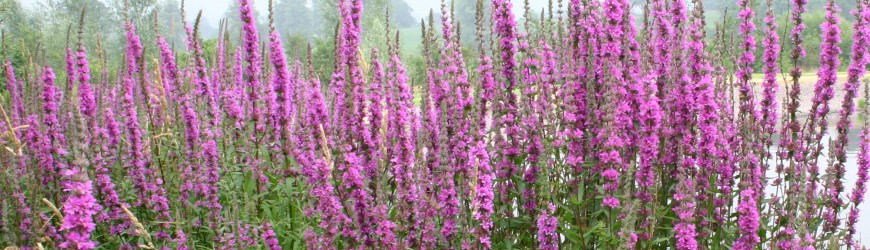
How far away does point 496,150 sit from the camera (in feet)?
13.3

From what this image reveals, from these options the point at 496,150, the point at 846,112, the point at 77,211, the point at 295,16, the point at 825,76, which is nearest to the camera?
the point at 77,211

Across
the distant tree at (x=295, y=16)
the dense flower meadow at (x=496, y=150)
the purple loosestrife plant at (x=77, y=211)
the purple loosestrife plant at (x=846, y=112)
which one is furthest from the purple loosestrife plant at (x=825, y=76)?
the distant tree at (x=295, y=16)

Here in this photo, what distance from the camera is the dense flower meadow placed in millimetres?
3609

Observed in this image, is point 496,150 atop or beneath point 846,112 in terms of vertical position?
beneath

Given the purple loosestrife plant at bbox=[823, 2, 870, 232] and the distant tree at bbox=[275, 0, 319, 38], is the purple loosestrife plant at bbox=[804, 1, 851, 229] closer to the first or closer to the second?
the purple loosestrife plant at bbox=[823, 2, 870, 232]

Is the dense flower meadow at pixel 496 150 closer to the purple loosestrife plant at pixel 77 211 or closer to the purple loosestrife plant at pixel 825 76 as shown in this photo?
the purple loosestrife plant at pixel 825 76

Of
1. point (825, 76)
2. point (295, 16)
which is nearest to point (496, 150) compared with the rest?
point (825, 76)

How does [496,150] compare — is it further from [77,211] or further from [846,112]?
[846,112]

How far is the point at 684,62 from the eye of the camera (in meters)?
4.14

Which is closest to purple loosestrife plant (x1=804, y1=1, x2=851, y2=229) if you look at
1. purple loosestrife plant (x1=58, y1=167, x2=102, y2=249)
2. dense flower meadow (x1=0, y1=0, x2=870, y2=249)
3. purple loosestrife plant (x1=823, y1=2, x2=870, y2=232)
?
dense flower meadow (x1=0, y1=0, x2=870, y2=249)

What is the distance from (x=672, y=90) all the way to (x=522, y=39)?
1.03m

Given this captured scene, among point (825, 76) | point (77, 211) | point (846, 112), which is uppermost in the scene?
point (825, 76)

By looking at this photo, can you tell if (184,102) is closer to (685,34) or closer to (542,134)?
(542,134)

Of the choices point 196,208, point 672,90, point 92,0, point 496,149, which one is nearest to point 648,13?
point 672,90
